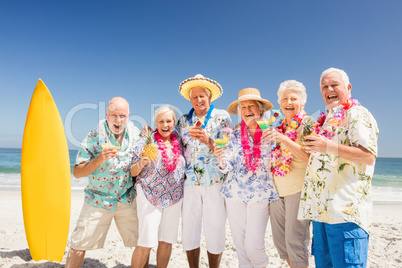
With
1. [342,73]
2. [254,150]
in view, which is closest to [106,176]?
[254,150]

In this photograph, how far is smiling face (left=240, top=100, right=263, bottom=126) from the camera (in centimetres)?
331

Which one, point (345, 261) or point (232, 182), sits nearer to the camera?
point (345, 261)

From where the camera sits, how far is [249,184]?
313 centimetres

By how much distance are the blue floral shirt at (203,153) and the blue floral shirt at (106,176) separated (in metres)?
0.80

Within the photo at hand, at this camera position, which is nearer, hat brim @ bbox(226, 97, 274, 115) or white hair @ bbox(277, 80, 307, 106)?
white hair @ bbox(277, 80, 307, 106)

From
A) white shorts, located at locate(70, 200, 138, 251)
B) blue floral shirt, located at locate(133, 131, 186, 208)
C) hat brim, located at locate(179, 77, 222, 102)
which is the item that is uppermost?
hat brim, located at locate(179, 77, 222, 102)

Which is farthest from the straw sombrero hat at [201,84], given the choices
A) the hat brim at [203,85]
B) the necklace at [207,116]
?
the necklace at [207,116]

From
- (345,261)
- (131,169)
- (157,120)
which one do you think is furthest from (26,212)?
(345,261)

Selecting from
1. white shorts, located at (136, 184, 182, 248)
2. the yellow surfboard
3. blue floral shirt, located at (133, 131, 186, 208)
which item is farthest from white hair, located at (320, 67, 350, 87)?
the yellow surfboard

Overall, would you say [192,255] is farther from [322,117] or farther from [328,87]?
[328,87]

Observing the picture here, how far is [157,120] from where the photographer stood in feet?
11.1

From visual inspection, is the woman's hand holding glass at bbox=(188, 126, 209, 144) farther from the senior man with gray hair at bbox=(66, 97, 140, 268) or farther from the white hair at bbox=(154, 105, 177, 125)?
the senior man with gray hair at bbox=(66, 97, 140, 268)

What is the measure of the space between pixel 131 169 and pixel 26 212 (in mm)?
1733

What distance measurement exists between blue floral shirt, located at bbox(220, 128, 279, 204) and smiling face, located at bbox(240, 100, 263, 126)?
21 cm
